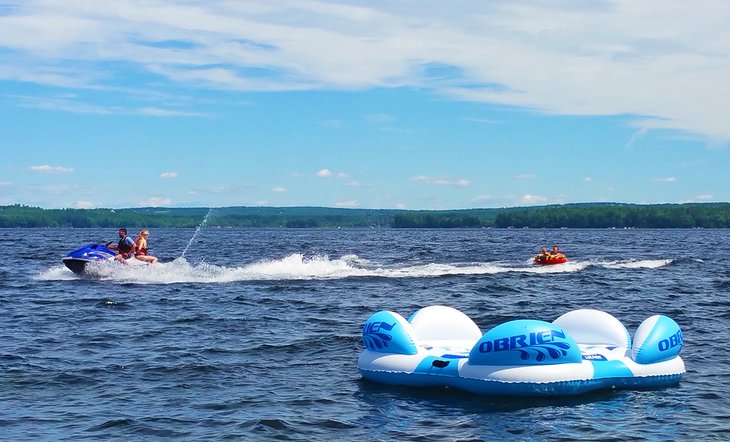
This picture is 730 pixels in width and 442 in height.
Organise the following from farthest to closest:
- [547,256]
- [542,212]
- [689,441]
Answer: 1. [542,212]
2. [547,256]
3. [689,441]

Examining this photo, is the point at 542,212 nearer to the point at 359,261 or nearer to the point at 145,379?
the point at 359,261

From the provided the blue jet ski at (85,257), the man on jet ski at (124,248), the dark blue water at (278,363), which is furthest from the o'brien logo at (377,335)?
the blue jet ski at (85,257)

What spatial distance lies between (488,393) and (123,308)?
44.8 feet

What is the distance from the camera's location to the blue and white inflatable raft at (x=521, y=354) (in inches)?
521

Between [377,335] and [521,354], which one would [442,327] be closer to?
[377,335]

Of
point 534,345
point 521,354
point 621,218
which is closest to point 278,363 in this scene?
point 521,354

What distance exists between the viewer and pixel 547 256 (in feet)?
136

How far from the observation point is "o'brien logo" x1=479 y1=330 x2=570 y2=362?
13.2 m

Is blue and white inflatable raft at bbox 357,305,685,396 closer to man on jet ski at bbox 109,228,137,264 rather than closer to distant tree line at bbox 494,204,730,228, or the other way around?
man on jet ski at bbox 109,228,137,264

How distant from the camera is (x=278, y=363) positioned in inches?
650

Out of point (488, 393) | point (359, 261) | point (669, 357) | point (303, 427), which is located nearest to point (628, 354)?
point (669, 357)

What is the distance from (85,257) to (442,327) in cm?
2030

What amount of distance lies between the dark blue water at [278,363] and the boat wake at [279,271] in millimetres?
178

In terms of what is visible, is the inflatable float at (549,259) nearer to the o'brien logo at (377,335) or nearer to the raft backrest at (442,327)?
the raft backrest at (442,327)
